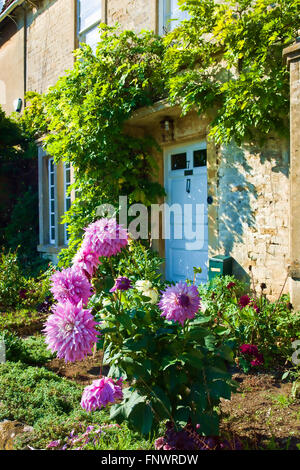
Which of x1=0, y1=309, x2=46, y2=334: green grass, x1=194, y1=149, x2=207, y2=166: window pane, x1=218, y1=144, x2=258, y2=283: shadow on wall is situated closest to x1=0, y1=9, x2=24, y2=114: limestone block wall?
x1=194, y1=149, x2=207, y2=166: window pane

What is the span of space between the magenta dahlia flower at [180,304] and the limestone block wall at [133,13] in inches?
222

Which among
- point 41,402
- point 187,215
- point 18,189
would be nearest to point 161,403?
point 41,402

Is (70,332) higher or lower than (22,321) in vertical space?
higher

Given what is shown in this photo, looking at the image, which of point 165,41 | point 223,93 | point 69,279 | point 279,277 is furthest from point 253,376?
point 165,41

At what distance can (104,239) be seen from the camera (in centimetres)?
212

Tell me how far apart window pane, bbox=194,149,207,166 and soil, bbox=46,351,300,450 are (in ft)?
11.4

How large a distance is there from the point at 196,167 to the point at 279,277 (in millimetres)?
2337

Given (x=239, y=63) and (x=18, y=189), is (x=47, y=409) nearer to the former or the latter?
(x=239, y=63)

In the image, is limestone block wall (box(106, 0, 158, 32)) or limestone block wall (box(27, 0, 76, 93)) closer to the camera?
limestone block wall (box(106, 0, 158, 32))

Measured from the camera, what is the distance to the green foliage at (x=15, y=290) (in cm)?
618

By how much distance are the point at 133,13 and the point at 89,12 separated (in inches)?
71.3

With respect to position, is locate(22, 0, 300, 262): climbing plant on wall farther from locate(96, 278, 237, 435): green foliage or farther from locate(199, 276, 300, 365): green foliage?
locate(96, 278, 237, 435): green foliage

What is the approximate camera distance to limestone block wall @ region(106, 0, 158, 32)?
21.3 feet

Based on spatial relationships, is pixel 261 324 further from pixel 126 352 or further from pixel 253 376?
pixel 126 352
